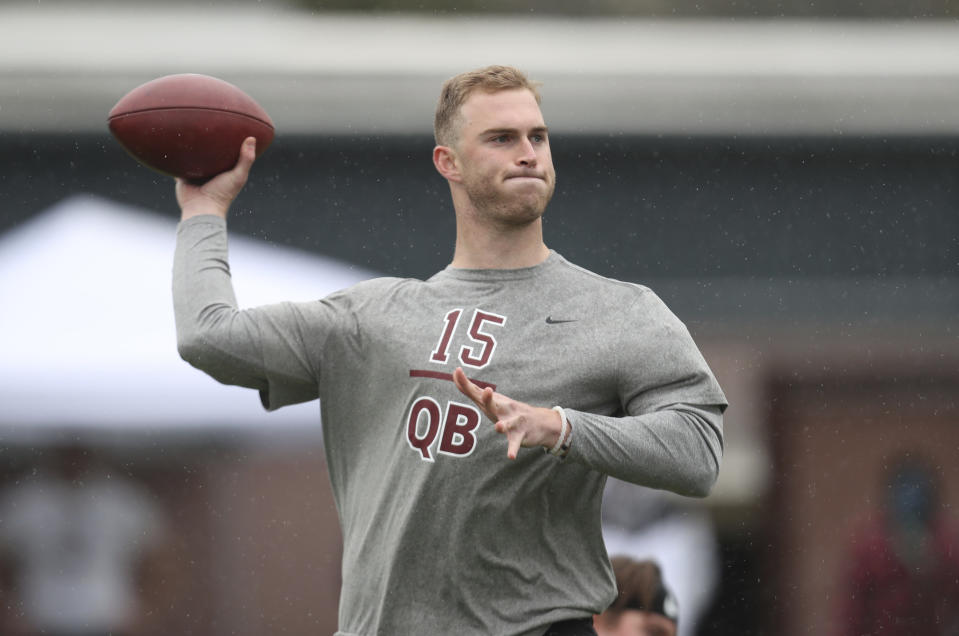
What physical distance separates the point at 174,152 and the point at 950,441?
812cm

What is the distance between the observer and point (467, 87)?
368cm

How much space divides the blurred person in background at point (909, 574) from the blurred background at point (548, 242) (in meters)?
0.02

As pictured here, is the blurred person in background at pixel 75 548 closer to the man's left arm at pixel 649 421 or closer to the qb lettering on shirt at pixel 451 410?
the qb lettering on shirt at pixel 451 410

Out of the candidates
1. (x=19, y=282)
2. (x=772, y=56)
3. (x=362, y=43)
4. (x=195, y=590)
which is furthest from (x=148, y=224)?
(x=772, y=56)

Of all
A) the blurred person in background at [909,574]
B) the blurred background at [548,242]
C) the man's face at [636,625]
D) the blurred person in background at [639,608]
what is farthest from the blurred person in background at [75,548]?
the man's face at [636,625]

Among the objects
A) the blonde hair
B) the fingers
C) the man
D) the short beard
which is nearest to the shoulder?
the man

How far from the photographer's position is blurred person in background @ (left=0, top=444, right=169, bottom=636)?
8227mm

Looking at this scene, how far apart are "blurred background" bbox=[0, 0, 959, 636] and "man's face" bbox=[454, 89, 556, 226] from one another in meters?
3.32

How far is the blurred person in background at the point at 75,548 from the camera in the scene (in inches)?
324

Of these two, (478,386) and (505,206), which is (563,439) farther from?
(505,206)

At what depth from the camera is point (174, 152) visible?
364 centimetres

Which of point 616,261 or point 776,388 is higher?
point 616,261

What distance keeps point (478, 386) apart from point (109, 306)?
4.90 meters

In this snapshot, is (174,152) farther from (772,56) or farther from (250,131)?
(772,56)
